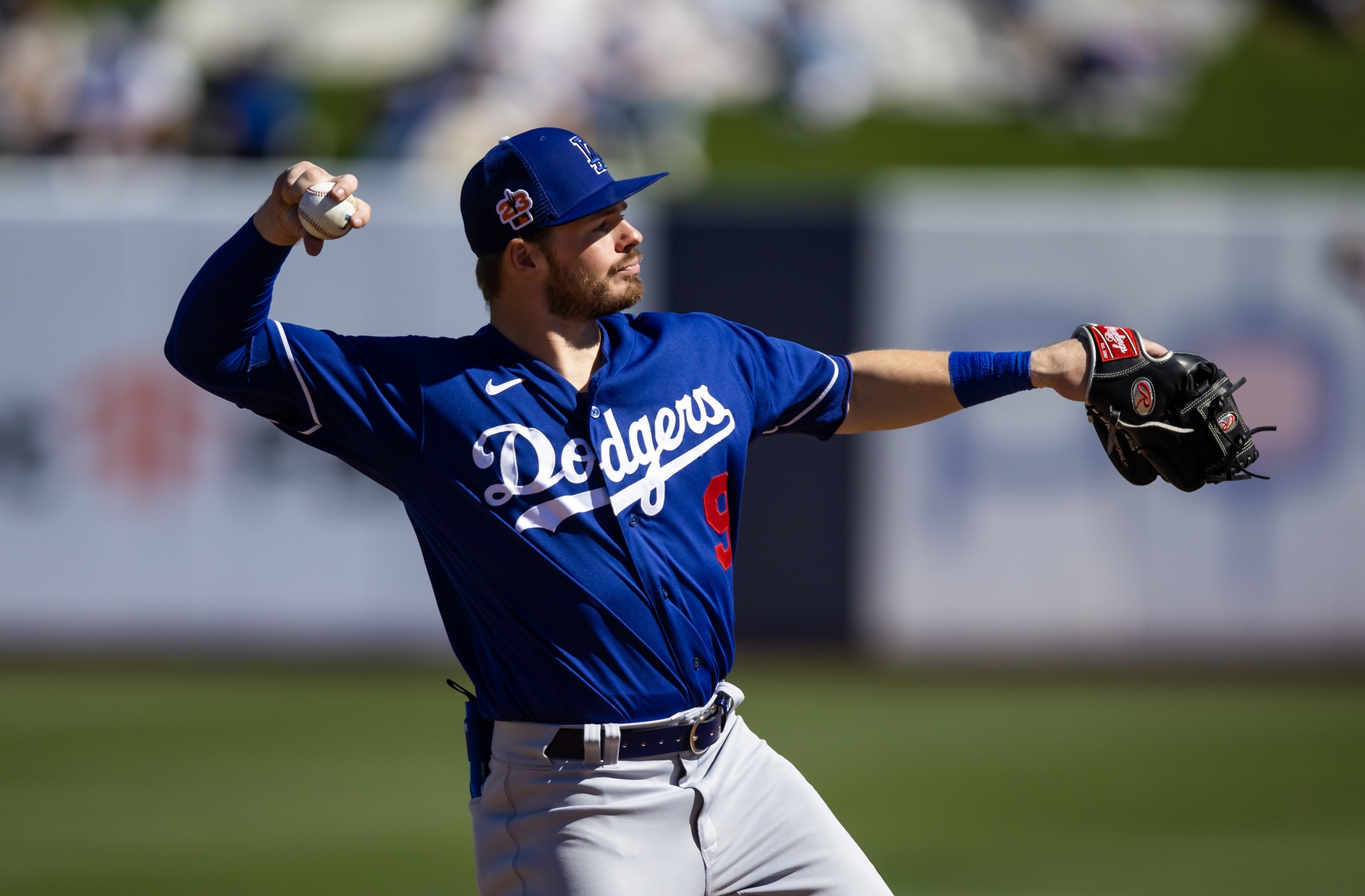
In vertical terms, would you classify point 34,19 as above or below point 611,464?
above

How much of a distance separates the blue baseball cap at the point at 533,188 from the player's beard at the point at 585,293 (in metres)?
0.11

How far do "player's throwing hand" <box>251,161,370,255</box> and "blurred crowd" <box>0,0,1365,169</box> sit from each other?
12.3m

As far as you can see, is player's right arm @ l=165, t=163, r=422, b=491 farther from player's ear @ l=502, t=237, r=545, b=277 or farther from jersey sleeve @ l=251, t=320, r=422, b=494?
player's ear @ l=502, t=237, r=545, b=277

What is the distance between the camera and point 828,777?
8492 mm

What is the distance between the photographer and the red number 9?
3.85 metres

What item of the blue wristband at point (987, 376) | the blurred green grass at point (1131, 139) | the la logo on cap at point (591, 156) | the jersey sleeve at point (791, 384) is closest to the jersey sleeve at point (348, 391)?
the la logo on cap at point (591, 156)

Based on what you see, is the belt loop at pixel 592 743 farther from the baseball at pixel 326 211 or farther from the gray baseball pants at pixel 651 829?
the baseball at pixel 326 211

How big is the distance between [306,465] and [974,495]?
4517mm

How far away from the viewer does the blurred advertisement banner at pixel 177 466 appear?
11.4m

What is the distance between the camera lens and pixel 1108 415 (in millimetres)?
3955

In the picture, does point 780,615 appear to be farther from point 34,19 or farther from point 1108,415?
point 34,19

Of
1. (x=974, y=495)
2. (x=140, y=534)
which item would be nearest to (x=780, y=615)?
(x=974, y=495)

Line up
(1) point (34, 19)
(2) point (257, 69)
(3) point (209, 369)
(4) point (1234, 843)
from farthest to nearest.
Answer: (1) point (34, 19) → (2) point (257, 69) → (4) point (1234, 843) → (3) point (209, 369)

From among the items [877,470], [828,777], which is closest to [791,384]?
[828,777]
